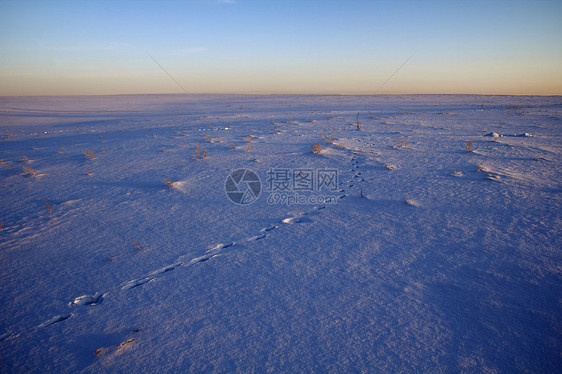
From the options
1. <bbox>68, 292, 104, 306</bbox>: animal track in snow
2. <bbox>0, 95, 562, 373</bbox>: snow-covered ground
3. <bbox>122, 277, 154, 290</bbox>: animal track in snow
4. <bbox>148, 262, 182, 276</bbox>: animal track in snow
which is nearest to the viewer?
<bbox>0, 95, 562, 373</bbox>: snow-covered ground

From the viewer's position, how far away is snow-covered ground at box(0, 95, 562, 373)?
1438 millimetres

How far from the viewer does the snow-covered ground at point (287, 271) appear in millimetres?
1438

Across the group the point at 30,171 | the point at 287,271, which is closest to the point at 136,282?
the point at 287,271

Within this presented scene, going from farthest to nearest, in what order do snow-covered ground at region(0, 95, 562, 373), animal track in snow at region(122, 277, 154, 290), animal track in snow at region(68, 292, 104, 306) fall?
1. animal track in snow at region(122, 277, 154, 290)
2. animal track in snow at region(68, 292, 104, 306)
3. snow-covered ground at region(0, 95, 562, 373)

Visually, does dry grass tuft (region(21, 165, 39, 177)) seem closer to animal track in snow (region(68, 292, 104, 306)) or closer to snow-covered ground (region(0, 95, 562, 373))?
snow-covered ground (region(0, 95, 562, 373))

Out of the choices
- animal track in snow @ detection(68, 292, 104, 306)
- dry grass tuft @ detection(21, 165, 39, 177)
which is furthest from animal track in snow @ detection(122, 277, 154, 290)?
dry grass tuft @ detection(21, 165, 39, 177)

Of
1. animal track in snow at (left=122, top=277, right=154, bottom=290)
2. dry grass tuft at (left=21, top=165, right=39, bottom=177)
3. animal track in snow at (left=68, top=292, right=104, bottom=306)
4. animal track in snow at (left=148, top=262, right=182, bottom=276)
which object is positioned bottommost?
animal track in snow at (left=68, top=292, right=104, bottom=306)

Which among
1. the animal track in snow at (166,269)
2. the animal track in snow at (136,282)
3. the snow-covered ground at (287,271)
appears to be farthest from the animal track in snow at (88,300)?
the animal track in snow at (166,269)

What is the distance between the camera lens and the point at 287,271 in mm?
2072

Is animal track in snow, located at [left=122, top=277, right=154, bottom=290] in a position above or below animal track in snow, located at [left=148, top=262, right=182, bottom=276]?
below

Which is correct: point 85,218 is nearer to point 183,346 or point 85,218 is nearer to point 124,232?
point 124,232

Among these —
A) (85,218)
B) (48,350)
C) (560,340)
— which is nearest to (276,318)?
(48,350)

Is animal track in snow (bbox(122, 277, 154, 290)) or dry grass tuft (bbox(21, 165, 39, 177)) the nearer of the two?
animal track in snow (bbox(122, 277, 154, 290))

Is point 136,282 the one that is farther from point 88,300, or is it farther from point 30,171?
point 30,171
